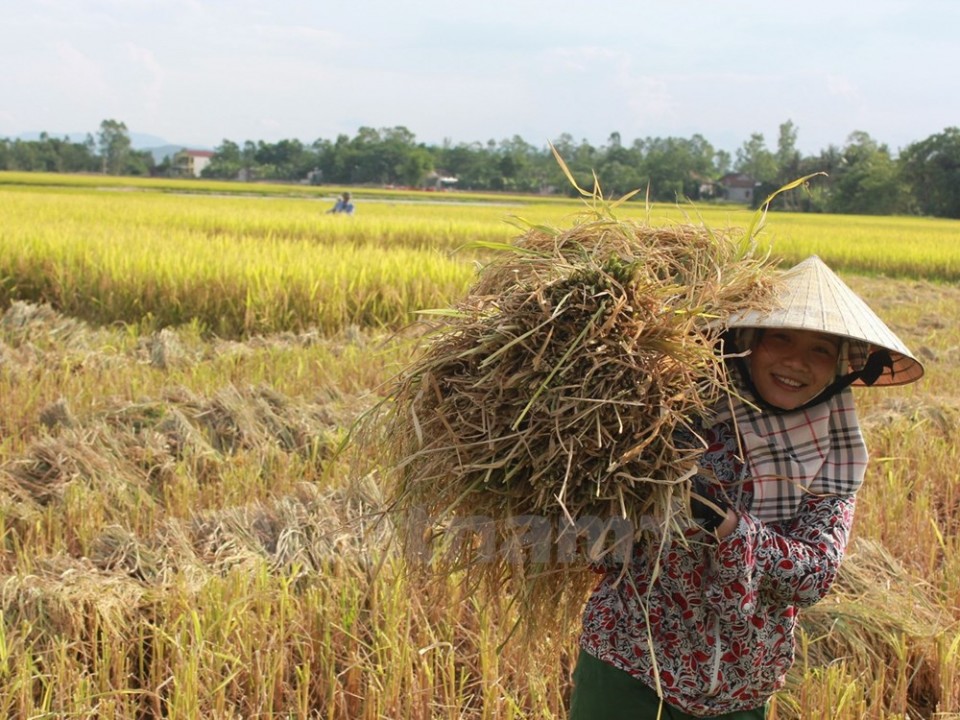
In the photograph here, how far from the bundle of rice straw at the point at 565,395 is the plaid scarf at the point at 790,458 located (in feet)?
0.31

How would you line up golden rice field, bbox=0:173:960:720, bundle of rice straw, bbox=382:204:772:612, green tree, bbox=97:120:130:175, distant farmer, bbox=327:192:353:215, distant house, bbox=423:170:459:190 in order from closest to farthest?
bundle of rice straw, bbox=382:204:772:612, golden rice field, bbox=0:173:960:720, distant farmer, bbox=327:192:353:215, distant house, bbox=423:170:459:190, green tree, bbox=97:120:130:175

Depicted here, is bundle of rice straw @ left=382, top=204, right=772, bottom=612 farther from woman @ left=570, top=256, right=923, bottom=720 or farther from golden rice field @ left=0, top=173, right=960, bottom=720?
golden rice field @ left=0, top=173, right=960, bottom=720

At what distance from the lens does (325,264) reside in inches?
295

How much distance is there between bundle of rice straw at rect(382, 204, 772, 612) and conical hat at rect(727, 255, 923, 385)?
0.05 m

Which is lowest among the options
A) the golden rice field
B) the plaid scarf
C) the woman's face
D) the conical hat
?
the golden rice field

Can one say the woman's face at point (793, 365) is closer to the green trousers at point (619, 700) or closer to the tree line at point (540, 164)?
the green trousers at point (619, 700)

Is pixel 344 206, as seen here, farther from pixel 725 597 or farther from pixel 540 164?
pixel 540 164

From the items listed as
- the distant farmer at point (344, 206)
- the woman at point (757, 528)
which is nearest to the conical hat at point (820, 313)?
the woman at point (757, 528)

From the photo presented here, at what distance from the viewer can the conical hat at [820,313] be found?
1397mm

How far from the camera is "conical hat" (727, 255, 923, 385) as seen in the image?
1397 mm

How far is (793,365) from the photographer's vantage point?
1454mm

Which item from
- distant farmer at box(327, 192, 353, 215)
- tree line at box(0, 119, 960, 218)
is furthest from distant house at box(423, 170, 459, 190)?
distant farmer at box(327, 192, 353, 215)

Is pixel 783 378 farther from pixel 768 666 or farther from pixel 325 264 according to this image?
pixel 325 264

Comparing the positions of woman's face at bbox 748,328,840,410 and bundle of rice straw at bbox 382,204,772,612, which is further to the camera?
woman's face at bbox 748,328,840,410
